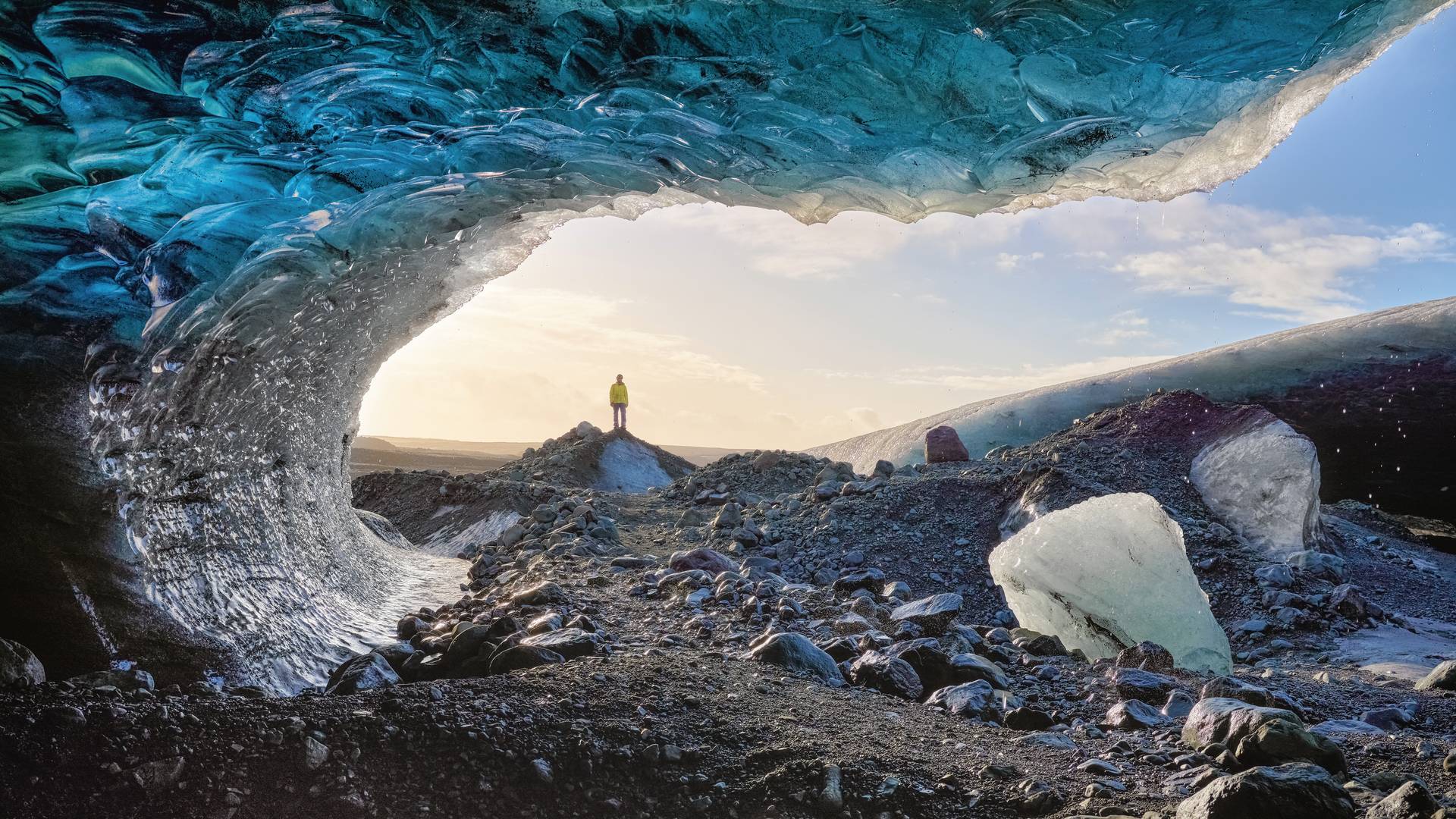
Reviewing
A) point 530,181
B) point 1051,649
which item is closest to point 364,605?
point 530,181

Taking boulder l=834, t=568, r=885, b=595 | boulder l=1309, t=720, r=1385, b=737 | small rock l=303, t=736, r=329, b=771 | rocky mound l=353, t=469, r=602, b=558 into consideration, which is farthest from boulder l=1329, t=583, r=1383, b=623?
rocky mound l=353, t=469, r=602, b=558

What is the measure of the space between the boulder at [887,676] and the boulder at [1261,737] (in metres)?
0.78

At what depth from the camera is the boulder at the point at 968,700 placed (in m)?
2.64

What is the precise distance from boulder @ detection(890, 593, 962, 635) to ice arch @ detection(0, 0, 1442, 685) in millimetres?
1693

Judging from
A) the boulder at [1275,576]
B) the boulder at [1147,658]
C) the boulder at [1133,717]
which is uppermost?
the boulder at [1133,717]

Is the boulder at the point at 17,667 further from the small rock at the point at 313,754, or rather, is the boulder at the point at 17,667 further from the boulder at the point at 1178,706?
the boulder at the point at 1178,706

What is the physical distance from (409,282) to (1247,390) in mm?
9779

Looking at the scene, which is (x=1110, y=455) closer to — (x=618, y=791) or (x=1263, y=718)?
(x=1263, y=718)

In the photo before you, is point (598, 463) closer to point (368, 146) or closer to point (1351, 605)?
point (1351, 605)

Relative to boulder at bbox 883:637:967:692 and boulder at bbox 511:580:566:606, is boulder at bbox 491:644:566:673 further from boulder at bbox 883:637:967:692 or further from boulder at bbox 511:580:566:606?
boulder at bbox 883:637:967:692

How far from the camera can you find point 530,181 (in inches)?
110

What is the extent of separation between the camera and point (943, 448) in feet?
27.3

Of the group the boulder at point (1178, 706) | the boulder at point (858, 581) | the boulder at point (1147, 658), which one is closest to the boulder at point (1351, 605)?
the boulder at point (1147, 658)

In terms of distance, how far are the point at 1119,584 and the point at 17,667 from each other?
145 inches
